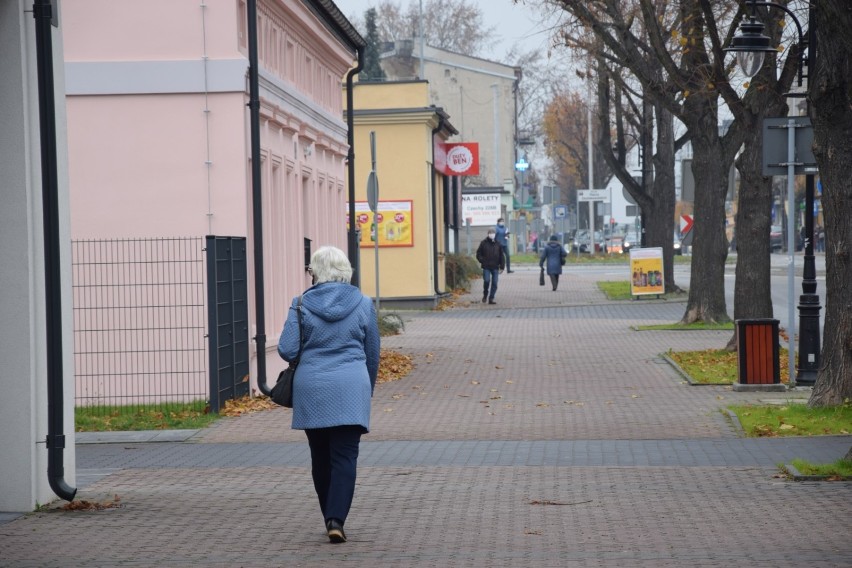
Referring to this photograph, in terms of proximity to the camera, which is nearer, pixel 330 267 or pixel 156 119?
pixel 330 267

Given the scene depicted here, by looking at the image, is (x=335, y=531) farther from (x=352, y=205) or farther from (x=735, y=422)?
(x=352, y=205)

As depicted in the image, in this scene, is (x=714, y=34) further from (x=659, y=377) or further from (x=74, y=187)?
→ (x=74, y=187)

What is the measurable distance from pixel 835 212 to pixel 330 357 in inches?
279

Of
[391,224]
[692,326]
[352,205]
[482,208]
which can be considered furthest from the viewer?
[482,208]

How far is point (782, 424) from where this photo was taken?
13.5 metres

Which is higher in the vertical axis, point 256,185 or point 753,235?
point 256,185

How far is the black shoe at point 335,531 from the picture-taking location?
824 cm

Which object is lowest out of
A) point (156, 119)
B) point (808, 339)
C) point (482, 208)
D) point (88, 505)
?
point (88, 505)

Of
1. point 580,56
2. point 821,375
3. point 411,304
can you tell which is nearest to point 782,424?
point 821,375

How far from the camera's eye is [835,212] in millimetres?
13906

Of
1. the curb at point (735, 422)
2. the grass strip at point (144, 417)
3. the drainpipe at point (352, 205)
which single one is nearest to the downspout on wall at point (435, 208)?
the drainpipe at point (352, 205)

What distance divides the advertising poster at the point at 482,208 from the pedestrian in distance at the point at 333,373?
2652 inches

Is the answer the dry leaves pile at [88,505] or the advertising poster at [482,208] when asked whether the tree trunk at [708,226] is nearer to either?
the dry leaves pile at [88,505]

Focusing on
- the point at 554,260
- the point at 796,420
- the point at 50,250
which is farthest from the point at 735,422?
the point at 554,260
